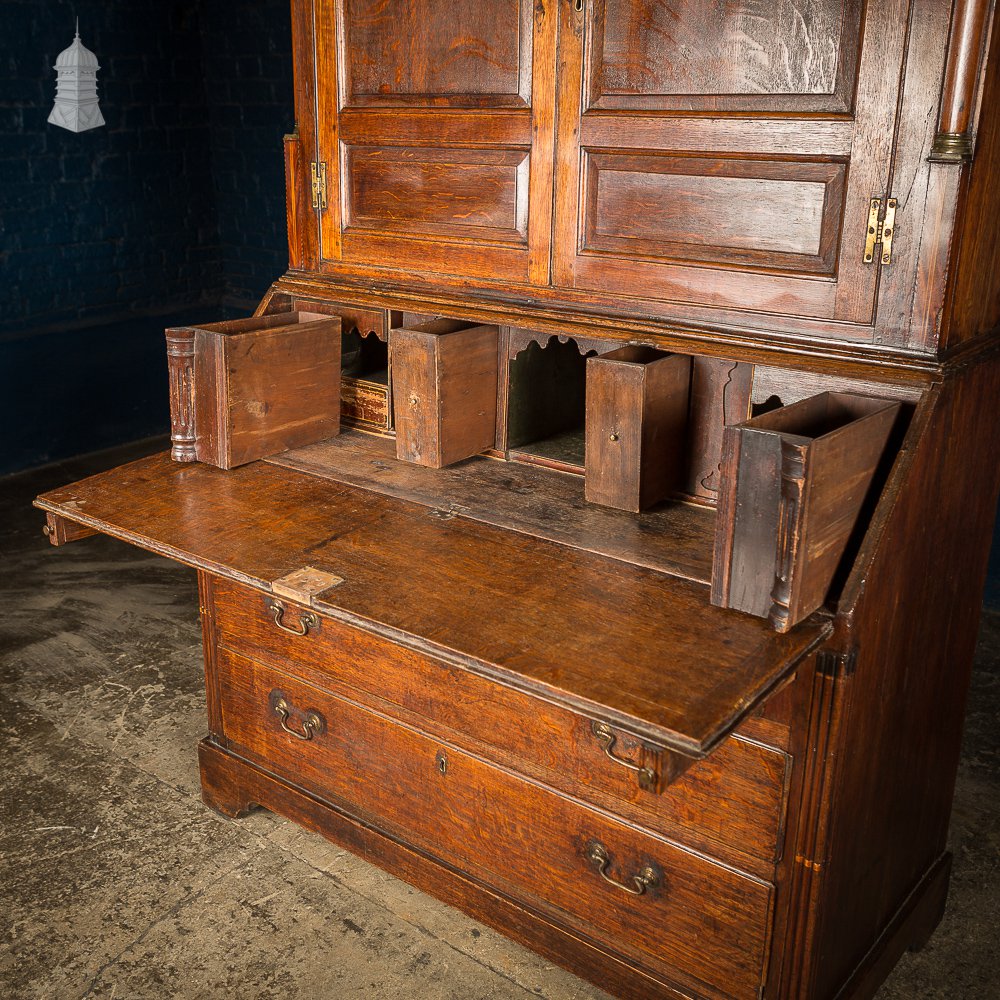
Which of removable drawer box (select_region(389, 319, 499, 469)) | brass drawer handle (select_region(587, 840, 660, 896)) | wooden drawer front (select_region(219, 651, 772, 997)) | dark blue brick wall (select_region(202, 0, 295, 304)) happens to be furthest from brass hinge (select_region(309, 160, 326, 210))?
dark blue brick wall (select_region(202, 0, 295, 304))

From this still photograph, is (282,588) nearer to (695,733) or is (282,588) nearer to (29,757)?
(695,733)

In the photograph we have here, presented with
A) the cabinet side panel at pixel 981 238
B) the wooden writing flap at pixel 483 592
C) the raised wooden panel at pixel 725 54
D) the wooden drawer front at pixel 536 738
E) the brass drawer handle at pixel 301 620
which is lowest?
the wooden drawer front at pixel 536 738

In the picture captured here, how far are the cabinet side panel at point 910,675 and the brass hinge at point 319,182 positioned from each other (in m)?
1.46

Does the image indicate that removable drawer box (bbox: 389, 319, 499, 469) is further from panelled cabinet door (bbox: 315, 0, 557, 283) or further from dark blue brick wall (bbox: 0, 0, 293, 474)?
dark blue brick wall (bbox: 0, 0, 293, 474)

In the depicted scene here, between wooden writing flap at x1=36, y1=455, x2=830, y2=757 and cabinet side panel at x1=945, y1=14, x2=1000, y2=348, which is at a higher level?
cabinet side panel at x1=945, y1=14, x2=1000, y2=348

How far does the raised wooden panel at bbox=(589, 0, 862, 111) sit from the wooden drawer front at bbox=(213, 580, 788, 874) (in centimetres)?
107

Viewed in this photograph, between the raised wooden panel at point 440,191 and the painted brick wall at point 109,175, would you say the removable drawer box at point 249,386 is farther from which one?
the painted brick wall at point 109,175

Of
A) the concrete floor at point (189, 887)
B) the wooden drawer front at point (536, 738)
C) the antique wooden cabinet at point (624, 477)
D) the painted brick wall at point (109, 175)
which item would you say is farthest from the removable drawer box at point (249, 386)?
the painted brick wall at point (109, 175)

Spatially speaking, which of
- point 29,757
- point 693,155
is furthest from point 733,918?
point 29,757

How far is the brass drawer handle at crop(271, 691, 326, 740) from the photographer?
2.45 metres

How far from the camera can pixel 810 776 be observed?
1741 millimetres

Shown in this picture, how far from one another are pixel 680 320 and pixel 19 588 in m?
3.09

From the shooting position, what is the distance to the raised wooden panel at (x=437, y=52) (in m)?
2.12

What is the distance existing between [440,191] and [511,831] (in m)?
1.33
